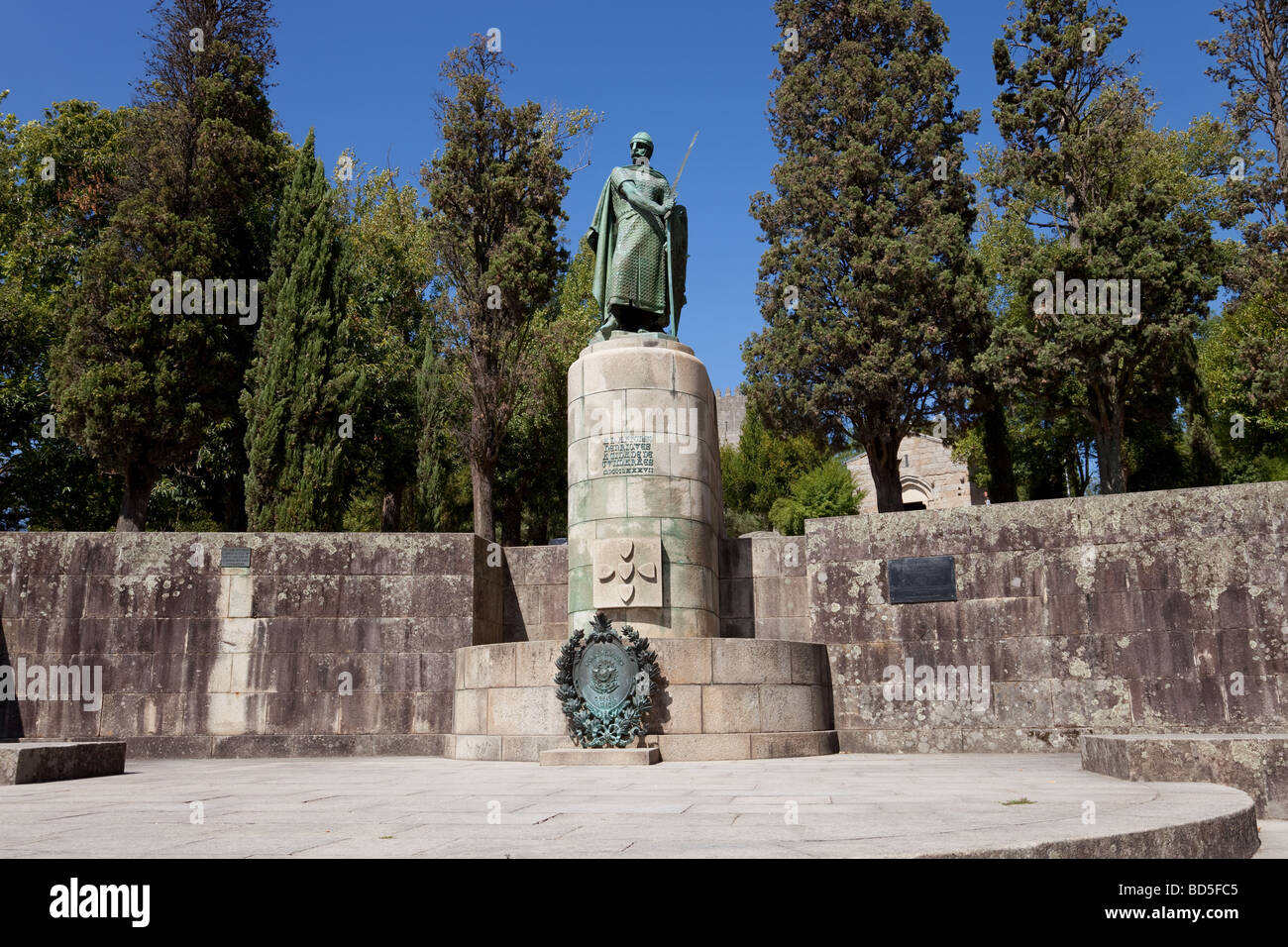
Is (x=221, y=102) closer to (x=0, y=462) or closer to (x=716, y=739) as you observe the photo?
(x=0, y=462)

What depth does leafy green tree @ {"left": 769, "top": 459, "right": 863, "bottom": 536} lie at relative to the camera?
135 ft

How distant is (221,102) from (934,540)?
24642mm

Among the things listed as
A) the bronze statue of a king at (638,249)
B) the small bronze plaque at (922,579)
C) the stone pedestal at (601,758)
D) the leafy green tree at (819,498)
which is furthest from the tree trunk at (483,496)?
the stone pedestal at (601,758)

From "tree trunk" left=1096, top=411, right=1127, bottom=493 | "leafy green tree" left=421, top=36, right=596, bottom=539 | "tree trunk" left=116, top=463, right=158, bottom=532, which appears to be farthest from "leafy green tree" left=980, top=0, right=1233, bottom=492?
"tree trunk" left=116, top=463, right=158, bottom=532

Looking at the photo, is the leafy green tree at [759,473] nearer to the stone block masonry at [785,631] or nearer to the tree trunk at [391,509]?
the tree trunk at [391,509]

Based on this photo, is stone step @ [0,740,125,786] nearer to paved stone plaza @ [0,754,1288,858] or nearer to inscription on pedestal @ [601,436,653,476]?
paved stone plaza @ [0,754,1288,858]

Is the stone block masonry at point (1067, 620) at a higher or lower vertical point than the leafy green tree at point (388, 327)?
lower

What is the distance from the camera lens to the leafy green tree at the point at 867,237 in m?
26.0

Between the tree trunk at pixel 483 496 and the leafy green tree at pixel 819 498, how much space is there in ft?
55.7

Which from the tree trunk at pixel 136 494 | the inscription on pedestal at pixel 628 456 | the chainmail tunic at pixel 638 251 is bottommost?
the inscription on pedestal at pixel 628 456

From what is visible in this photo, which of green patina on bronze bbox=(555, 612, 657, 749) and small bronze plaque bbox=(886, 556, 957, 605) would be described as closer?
green patina on bronze bbox=(555, 612, 657, 749)

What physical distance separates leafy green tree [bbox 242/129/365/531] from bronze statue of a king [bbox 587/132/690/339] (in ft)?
41.7

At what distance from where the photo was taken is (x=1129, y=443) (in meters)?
33.0
